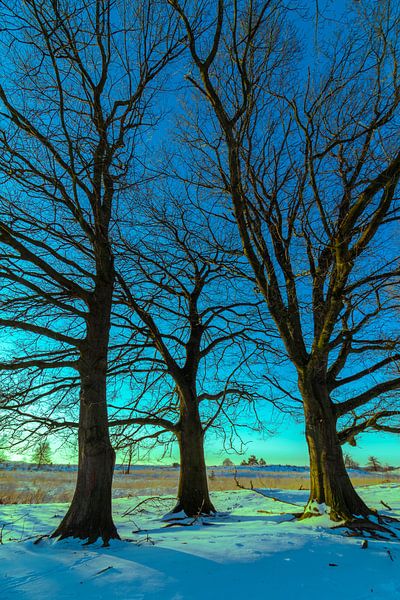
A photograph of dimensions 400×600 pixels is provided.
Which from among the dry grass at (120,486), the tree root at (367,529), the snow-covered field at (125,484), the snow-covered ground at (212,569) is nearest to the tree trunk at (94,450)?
the snow-covered ground at (212,569)

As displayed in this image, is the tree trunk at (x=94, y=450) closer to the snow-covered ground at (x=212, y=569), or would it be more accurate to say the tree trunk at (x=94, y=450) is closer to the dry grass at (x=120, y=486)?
the snow-covered ground at (x=212, y=569)

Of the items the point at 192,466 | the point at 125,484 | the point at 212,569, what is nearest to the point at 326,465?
the point at 212,569

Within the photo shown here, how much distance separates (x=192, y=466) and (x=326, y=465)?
4.27 metres

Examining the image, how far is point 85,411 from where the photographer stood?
5598mm

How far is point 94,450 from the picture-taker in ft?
17.5

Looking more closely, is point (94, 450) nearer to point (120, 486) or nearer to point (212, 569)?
point (212, 569)

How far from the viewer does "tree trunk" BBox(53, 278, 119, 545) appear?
16.0 feet

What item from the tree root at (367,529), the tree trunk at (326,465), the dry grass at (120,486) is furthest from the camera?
the dry grass at (120,486)

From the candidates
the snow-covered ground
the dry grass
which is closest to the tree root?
the snow-covered ground

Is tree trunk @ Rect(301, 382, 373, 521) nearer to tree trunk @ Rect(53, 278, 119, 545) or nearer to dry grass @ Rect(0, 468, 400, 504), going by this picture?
tree trunk @ Rect(53, 278, 119, 545)

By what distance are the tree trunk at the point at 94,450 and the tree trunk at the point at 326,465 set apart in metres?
3.24

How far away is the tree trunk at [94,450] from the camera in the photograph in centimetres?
486

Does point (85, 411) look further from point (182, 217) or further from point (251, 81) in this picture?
point (251, 81)

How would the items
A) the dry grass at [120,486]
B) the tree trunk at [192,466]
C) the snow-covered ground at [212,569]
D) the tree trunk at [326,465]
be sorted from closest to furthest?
the snow-covered ground at [212,569] → the tree trunk at [326,465] → the tree trunk at [192,466] → the dry grass at [120,486]
